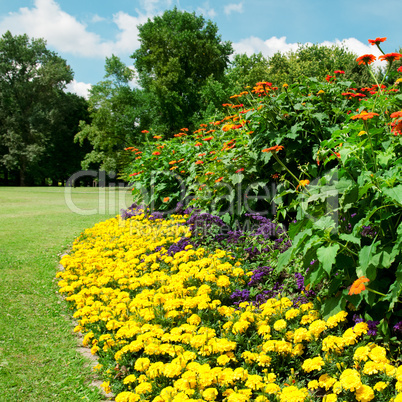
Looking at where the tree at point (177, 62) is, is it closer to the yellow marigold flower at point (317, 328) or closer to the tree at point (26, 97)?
the tree at point (26, 97)

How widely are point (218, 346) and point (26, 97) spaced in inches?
1530

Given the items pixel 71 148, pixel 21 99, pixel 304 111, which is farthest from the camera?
pixel 71 148

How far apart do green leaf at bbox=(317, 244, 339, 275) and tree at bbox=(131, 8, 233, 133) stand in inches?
839

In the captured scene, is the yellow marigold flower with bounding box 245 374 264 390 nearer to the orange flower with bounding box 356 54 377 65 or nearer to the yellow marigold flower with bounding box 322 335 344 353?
the yellow marigold flower with bounding box 322 335 344 353

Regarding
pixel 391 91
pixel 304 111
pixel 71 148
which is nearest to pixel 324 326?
pixel 304 111

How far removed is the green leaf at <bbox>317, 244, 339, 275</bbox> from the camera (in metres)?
2.07

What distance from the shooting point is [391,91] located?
3.84m

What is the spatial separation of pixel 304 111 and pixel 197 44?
23868 mm

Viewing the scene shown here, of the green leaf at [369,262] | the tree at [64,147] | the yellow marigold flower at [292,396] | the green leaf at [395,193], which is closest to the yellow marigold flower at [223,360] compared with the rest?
the yellow marigold flower at [292,396]

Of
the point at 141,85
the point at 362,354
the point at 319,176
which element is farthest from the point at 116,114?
the point at 362,354

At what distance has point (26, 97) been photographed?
3500cm

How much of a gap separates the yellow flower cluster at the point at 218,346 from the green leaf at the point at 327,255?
0.41 meters

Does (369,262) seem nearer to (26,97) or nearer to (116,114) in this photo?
(116,114)

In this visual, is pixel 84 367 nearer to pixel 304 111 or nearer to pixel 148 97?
pixel 304 111
